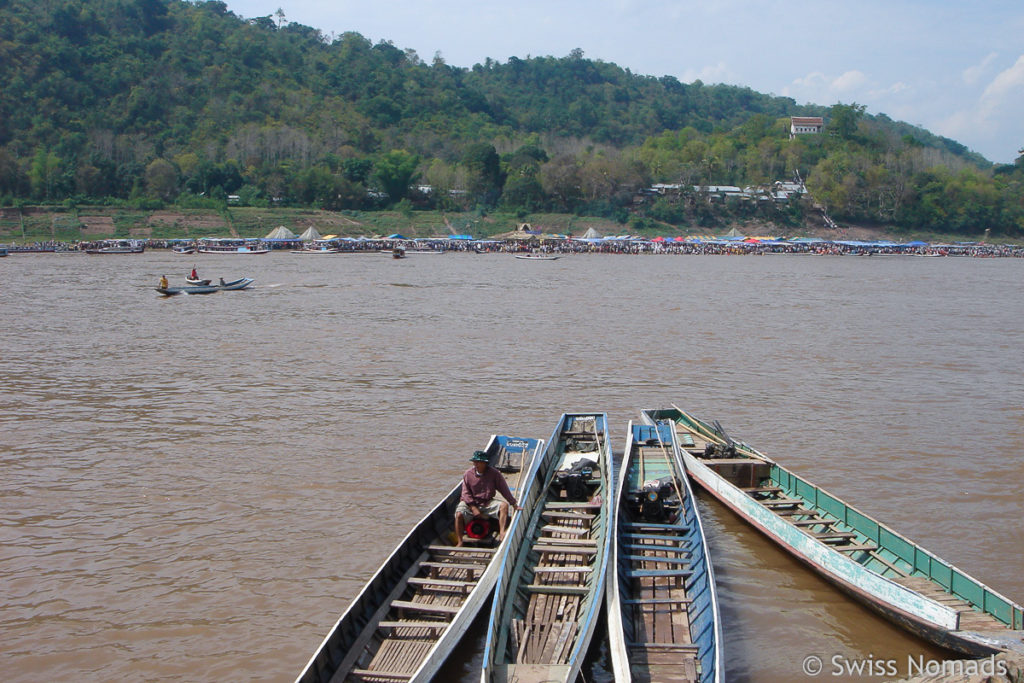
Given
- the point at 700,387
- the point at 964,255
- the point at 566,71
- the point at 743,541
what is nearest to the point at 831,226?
the point at 964,255

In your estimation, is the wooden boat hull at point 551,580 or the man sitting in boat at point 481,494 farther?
the man sitting in boat at point 481,494

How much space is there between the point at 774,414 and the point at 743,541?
6.59 m

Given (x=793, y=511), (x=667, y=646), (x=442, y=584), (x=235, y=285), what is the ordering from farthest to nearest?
(x=235, y=285) < (x=793, y=511) < (x=442, y=584) < (x=667, y=646)

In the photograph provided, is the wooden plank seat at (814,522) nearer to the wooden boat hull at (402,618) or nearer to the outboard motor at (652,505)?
the outboard motor at (652,505)

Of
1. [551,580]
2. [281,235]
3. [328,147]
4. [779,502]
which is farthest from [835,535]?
[328,147]

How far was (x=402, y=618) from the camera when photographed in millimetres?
7500

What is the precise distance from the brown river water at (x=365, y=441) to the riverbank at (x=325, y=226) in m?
45.3

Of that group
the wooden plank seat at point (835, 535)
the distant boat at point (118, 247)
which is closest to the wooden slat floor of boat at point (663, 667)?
the wooden plank seat at point (835, 535)

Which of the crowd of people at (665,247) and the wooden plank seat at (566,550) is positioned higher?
the crowd of people at (665,247)

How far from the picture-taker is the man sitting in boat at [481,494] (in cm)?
888

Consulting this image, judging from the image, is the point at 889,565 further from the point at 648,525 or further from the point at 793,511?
the point at 648,525

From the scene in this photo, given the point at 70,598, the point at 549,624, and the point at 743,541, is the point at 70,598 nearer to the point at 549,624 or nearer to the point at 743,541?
the point at 549,624

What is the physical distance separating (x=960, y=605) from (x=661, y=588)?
8.73ft

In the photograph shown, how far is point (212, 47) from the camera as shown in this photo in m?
138
